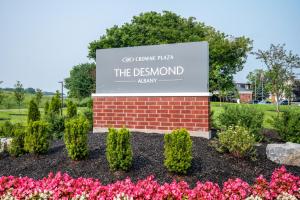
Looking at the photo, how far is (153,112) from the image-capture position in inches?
388

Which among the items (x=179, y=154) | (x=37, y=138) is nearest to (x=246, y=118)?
(x=179, y=154)

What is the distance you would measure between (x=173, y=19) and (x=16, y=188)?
32172mm

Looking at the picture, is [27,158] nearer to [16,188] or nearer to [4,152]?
[4,152]

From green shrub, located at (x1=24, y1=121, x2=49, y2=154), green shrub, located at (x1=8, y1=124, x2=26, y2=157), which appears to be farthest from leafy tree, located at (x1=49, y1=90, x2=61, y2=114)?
green shrub, located at (x1=24, y1=121, x2=49, y2=154)

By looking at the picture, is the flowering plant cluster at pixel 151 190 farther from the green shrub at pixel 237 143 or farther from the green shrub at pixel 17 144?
the green shrub at pixel 17 144

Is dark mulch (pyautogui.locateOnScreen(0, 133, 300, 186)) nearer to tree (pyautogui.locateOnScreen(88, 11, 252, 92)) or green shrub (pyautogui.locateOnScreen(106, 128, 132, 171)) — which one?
green shrub (pyautogui.locateOnScreen(106, 128, 132, 171))

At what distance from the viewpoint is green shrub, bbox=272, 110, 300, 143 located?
10.2 metres

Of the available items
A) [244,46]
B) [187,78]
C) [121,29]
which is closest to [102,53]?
[187,78]

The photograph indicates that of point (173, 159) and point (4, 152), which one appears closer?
point (173, 159)

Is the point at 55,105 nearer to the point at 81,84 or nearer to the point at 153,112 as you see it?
the point at 153,112

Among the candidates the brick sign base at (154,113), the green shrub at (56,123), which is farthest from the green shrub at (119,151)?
the green shrub at (56,123)

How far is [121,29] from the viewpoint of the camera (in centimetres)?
3444

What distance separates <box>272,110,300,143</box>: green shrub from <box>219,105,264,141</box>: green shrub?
816 mm

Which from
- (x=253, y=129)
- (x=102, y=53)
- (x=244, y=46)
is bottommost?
(x=253, y=129)
